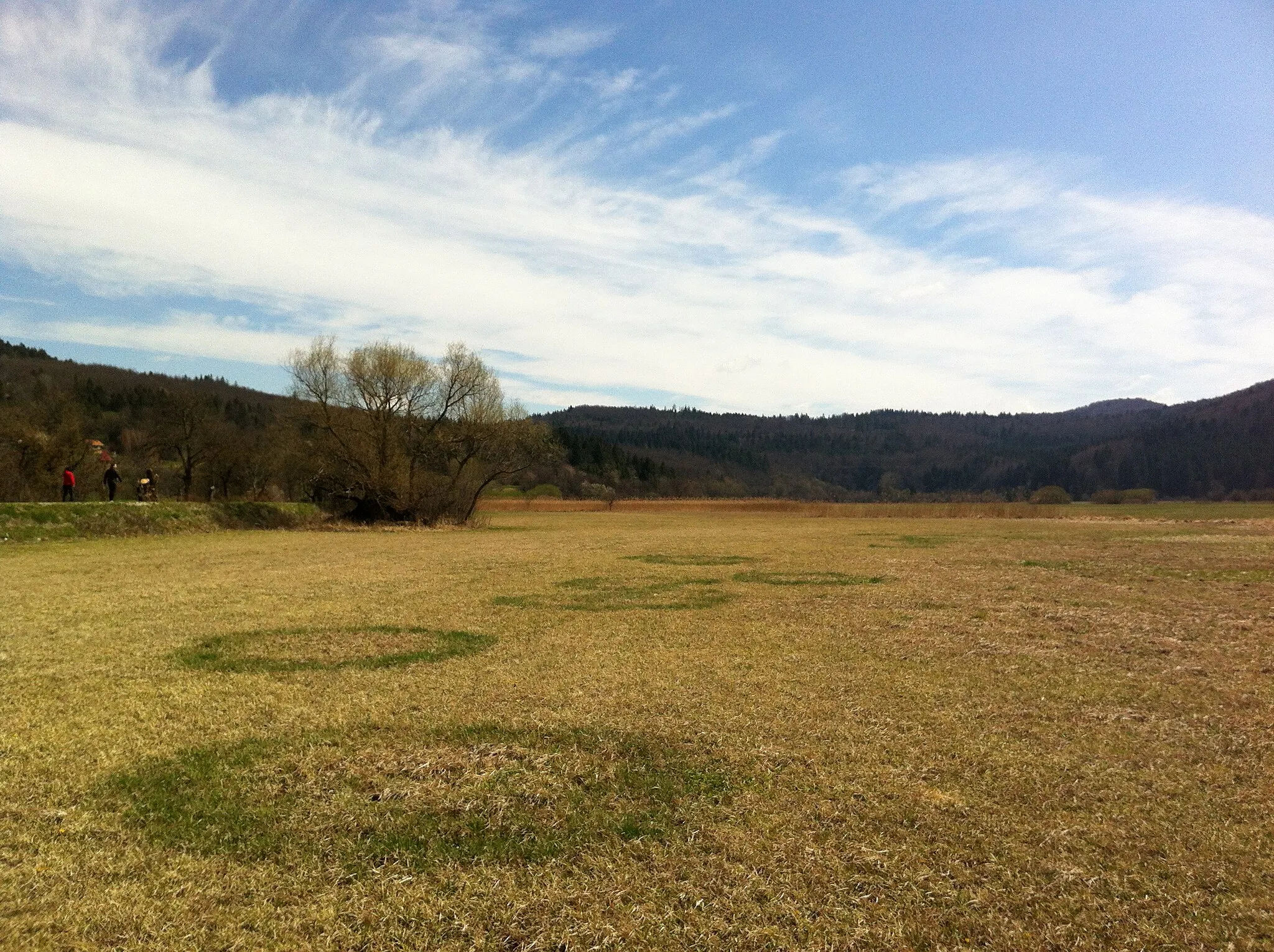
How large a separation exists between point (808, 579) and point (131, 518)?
1098 inches

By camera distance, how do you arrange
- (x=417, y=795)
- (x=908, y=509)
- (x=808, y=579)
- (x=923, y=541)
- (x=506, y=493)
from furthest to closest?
1. (x=506, y=493)
2. (x=908, y=509)
3. (x=923, y=541)
4. (x=808, y=579)
5. (x=417, y=795)

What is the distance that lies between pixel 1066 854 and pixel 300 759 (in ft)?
18.2

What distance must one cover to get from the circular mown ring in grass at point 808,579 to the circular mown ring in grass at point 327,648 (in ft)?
29.0

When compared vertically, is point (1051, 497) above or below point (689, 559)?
above

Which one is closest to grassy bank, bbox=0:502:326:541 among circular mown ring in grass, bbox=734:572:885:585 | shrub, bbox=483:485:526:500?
circular mown ring in grass, bbox=734:572:885:585

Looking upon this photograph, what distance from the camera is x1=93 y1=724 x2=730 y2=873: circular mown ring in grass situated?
14.9 feet

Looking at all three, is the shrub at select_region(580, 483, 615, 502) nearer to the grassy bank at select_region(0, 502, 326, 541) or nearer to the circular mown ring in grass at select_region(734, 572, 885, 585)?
the grassy bank at select_region(0, 502, 326, 541)

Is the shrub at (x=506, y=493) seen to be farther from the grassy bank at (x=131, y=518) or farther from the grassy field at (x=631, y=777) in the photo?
the grassy field at (x=631, y=777)

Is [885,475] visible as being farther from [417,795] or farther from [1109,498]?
[417,795]

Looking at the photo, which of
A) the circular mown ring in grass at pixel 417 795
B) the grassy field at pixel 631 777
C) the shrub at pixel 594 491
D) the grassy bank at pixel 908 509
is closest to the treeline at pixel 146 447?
the grassy bank at pixel 908 509

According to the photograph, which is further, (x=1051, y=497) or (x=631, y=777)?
(x=1051, y=497)

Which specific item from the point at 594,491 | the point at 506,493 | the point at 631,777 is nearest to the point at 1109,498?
the point at 594,491

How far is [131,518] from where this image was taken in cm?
3002

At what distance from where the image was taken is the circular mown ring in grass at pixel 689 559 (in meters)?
22.3
